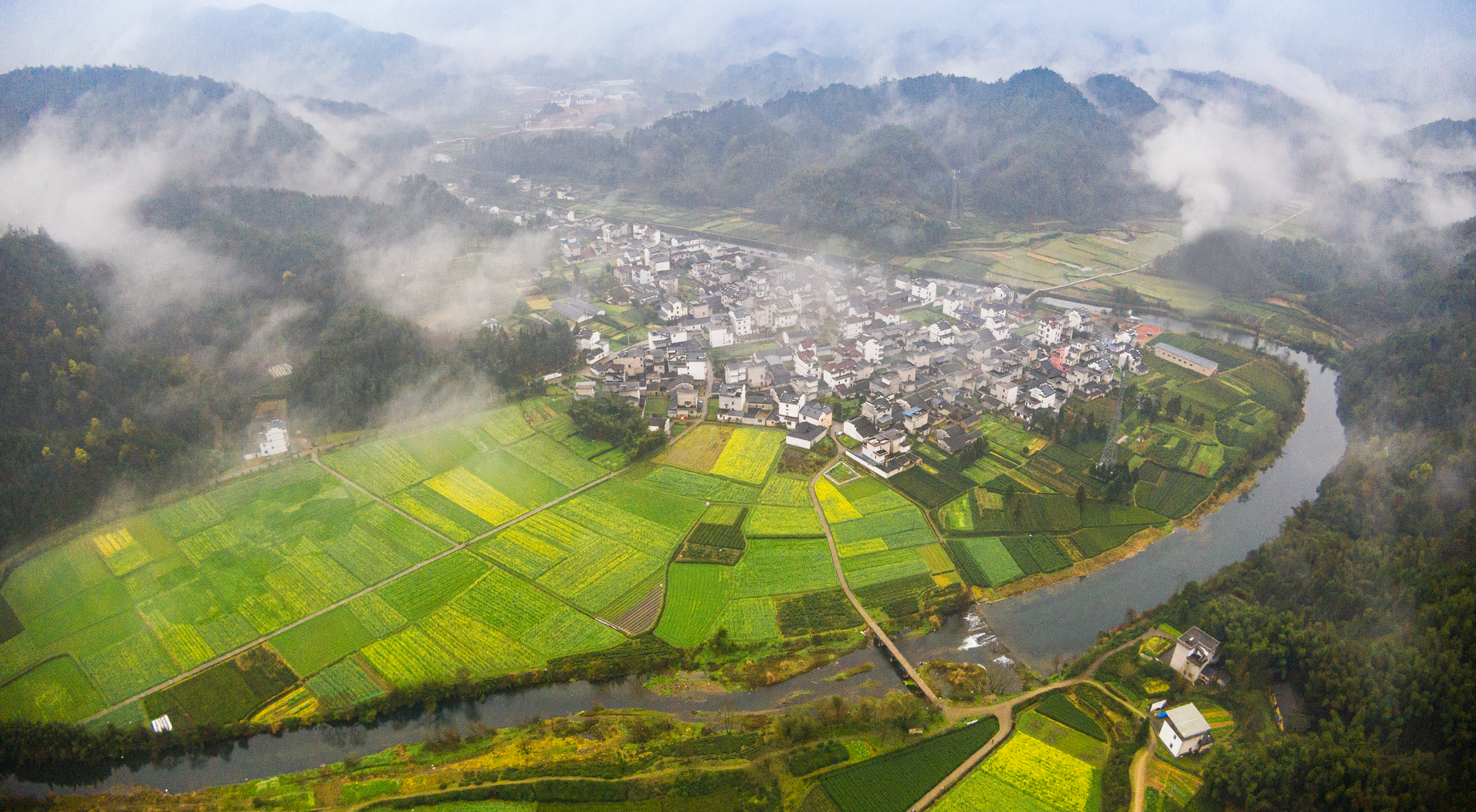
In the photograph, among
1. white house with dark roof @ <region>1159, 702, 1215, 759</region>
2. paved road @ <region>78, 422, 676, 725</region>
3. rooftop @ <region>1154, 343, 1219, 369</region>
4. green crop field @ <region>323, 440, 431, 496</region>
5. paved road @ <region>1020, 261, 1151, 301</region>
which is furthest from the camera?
paved road @ <region>1020, 261, 1151, 301</region>

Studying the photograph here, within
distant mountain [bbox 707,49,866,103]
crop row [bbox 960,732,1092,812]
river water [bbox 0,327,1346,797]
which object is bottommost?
crop row [bbox 960,732,1092,812]

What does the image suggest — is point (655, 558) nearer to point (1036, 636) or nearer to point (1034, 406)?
point (1036, 636)

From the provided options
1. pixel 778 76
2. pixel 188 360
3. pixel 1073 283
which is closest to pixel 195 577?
pixel 188 360

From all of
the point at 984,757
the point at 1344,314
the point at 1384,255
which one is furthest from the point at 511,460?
the point at 1384,255

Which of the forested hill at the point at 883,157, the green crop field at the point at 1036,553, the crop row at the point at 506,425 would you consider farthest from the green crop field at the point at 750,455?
the forested hill at the point at 883,157

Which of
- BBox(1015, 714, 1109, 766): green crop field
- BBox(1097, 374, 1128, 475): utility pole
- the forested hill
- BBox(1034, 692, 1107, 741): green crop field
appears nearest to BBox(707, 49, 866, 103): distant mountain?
the forested hill

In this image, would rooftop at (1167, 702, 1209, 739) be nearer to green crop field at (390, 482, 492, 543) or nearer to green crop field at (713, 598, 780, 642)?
green crop field at (713, 598, 780, 642)

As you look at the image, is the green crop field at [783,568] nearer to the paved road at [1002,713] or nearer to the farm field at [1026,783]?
the paved road at [1002,713]

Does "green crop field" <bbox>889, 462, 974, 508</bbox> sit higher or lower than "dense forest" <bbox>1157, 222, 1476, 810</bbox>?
higher
